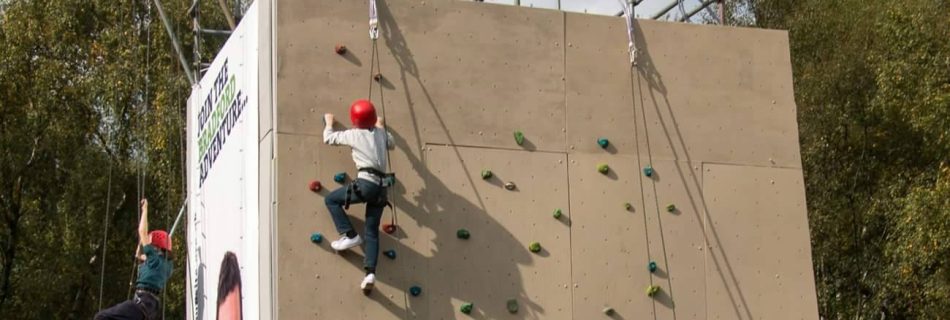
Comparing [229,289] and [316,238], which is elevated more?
[316,238]

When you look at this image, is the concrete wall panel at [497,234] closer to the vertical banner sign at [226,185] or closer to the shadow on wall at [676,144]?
the shadow on wall at [676,144]

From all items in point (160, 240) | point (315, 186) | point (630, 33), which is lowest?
point (160, 240)

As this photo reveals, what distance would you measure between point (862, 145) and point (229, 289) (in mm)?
14713

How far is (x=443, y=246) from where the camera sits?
1012 centimetres

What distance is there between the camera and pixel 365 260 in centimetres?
966

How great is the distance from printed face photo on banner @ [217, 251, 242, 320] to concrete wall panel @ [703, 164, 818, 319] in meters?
3.76

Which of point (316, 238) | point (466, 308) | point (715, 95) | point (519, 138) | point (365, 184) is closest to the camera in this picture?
point (365, 184)

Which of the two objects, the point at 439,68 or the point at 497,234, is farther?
the point at 439,68

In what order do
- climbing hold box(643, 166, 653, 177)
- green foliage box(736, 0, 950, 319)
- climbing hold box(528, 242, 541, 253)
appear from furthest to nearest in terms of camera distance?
green foliage box(736, 0, 950, 319) → climbing hold box(643, 166, 653, 177) → climbing hold box(528, 242, 541, 253)

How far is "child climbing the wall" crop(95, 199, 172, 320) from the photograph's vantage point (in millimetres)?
11727

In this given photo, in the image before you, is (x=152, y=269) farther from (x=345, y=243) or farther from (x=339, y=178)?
(x=345, y=243)

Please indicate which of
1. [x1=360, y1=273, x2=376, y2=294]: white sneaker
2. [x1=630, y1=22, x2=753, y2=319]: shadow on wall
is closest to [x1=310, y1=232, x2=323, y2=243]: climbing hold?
[x1=360, y1=273, x2=376, y2=294]: white sneaker

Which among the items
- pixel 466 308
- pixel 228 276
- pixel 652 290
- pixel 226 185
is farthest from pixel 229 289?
pixel 652 290

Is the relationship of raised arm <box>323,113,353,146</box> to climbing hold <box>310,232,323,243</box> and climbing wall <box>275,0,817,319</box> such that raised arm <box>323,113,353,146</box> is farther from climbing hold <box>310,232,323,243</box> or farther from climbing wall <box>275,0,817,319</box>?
climbing hold <box>310,232,323,243</box>
